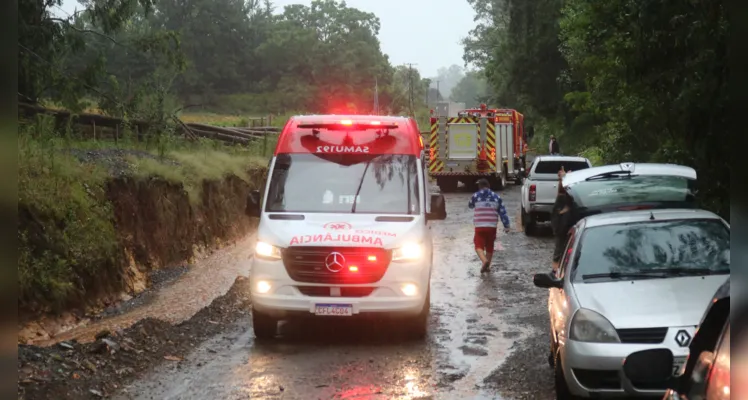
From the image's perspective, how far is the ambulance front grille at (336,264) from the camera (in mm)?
10102

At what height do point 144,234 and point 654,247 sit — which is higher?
point 654,247

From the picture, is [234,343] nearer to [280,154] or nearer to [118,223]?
[280,154]

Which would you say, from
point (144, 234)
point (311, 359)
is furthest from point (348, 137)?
point (144, 234)

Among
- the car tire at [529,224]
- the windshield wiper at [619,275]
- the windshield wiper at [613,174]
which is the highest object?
the windshield wiper at [613,174]

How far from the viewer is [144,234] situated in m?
17.8

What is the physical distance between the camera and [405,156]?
37.6ft

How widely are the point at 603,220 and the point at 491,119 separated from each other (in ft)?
87.8

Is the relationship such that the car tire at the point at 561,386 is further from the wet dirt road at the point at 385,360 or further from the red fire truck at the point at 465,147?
the red fire truck at the point at 465,147

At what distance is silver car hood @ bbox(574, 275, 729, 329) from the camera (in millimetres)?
6664

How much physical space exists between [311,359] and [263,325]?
1.12 m

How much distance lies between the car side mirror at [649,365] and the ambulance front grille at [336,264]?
6.95 meters

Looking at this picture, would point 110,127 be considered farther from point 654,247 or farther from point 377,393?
point 654,247

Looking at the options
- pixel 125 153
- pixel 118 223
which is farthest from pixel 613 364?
pixel 125 153

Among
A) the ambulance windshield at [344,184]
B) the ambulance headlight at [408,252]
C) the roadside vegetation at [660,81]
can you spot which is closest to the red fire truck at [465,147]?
the roadside vegetation at [660,81]
